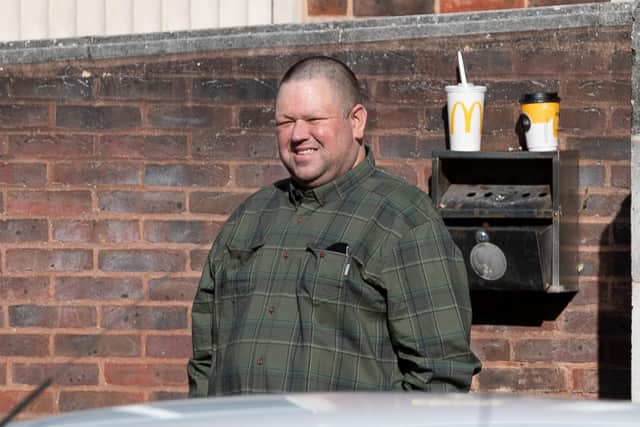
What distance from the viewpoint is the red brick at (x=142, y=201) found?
6059mm

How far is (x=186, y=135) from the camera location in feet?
19.9

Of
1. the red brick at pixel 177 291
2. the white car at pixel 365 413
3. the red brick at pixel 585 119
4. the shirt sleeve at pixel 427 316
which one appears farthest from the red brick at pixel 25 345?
the white car at pixel 365 413

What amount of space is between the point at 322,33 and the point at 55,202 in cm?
138

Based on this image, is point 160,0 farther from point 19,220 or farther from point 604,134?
point 604,134

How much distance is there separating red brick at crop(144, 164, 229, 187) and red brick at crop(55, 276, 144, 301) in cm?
45

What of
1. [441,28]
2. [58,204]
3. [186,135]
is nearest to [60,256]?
[58,204]

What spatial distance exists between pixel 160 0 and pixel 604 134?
2.09m

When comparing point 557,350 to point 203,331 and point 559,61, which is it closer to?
point 559,61

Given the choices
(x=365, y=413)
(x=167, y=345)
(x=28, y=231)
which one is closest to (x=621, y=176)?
(x=167, y=345)

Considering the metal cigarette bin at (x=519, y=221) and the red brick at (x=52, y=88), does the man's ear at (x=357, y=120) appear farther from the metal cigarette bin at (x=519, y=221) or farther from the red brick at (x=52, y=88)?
the red brick at (x=52, y=88)

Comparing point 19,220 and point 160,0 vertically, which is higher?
point 160,0

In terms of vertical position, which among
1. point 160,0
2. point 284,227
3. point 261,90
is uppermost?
point 160,0

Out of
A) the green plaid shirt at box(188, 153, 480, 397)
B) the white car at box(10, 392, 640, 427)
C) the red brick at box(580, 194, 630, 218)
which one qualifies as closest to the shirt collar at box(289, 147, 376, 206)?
the green plaid shirt at box(188, 153, 480, 397)

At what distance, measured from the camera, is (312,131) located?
13.7ft
